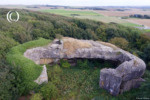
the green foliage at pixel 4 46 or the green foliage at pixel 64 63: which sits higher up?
the green foliage at pixel 4 46

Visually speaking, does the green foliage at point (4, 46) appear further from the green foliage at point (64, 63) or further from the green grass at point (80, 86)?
the green foliage at point (64, 63)

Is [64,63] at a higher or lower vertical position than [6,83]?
lower

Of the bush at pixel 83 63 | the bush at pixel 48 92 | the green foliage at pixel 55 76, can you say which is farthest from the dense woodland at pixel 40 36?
the bush at pixel 83 63

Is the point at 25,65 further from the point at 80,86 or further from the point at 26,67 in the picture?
the point at 80,86

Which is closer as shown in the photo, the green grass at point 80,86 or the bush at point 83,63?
the green grass at point 80,86

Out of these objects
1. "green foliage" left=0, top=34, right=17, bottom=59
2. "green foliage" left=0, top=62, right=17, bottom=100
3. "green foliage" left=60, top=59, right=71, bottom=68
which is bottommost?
"green foliage" left=60, top=59, right=71, bottom=68

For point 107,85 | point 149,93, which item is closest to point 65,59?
point 107,85

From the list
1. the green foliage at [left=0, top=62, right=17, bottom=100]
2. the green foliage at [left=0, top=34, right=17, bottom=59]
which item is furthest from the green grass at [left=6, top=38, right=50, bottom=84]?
the green foliage at [left=0, top=62, right=17, bottom=100]

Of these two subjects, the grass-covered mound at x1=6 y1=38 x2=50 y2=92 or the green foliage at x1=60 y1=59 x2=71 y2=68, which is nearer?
the grass-covered mound at x1=6 y1=38 x2=50 y2=92

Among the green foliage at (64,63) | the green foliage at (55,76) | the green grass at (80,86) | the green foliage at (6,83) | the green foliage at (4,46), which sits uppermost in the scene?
the green foliage at (4,46)

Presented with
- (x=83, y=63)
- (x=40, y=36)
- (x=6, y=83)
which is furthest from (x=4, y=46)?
(x=40, y=36)

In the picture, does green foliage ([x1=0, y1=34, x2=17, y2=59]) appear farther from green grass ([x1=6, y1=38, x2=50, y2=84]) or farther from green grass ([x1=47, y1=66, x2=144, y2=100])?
green grass ([x1=47, y1=66, x2=144, y2=100])
